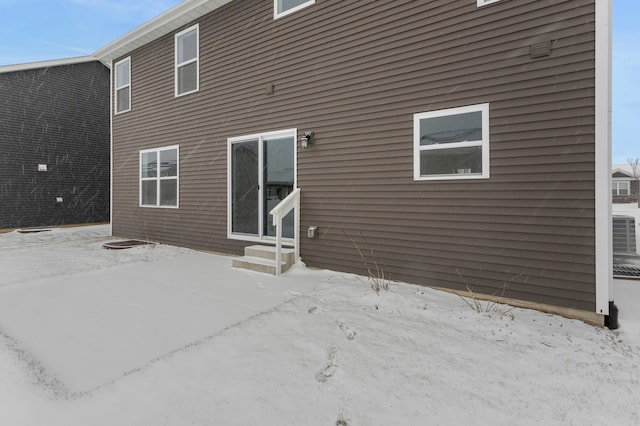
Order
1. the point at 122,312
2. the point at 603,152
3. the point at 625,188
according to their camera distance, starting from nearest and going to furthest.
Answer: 1. the point at 603,152
2. the point at 122,312
3. the point at 625,188

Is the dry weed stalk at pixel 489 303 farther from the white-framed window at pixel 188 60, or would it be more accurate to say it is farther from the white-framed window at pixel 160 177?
the white-framed window at pixel 188 60

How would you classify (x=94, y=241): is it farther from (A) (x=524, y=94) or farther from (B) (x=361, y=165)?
(A) (x=524, y=94)

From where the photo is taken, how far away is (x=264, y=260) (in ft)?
16.6

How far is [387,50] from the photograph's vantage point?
14.3 ft

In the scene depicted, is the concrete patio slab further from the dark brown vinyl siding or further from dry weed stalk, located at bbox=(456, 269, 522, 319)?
dry weed stalk, located at bbox=(456, 269, 522, 319)

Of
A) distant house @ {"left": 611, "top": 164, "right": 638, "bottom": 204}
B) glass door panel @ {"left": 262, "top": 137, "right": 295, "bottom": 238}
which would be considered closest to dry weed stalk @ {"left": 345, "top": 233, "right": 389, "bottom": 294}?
glass door panel @ {"left": 262, "top": 137, "right": 295, "bottom": 238}

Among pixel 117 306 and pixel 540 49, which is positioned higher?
pixel 540 49

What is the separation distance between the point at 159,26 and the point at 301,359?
25.3 ft

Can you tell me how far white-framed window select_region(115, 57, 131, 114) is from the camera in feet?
27.5

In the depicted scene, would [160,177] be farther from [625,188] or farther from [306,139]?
[625,188]

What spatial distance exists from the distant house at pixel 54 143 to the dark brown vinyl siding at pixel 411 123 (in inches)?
328

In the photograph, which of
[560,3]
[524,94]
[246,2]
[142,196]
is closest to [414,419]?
[524,94]

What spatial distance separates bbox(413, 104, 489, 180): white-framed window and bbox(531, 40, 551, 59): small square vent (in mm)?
638

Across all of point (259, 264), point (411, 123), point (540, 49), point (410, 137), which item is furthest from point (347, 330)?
point (540, 49)
